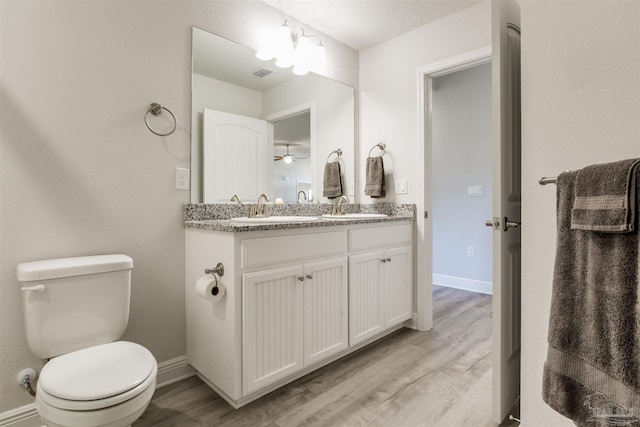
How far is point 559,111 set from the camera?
3.58ft

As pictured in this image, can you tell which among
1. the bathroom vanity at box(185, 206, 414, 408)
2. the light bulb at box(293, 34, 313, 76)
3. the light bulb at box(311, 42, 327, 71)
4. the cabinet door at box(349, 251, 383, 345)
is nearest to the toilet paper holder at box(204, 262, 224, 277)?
the bathroom vanity at box(185, 206, 414, 408)

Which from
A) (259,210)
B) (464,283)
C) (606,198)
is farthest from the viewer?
(464,283)

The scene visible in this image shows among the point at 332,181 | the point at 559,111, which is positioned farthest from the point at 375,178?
the point at 559,111

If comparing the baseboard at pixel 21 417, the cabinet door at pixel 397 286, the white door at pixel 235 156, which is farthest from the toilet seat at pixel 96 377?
the cabinet door at pixel 397 286

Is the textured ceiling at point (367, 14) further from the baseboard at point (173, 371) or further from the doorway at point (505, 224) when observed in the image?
the baseboard at point (173, 371)

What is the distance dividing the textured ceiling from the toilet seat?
221cm

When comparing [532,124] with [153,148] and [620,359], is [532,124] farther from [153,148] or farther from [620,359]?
[153,148]

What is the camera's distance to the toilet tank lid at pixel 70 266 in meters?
1.27

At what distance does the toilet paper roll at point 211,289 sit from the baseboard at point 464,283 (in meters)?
2.98

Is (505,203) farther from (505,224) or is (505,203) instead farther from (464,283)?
(464,283)

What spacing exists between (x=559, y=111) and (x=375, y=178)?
164 cm

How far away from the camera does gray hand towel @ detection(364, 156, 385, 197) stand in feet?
8.75

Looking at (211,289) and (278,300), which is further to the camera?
(278,300)

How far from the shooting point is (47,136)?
143 cm
